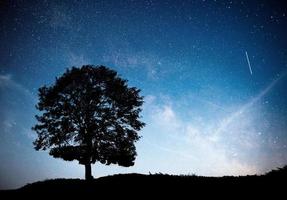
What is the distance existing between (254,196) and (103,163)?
1849cm

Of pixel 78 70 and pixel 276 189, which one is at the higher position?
pixel 78 70

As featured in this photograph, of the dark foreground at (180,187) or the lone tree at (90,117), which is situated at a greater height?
the lone tree at (90,117)

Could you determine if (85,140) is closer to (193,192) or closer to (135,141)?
(135,141)

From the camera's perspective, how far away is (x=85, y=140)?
2544cm

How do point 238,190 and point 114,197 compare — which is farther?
point 114,197

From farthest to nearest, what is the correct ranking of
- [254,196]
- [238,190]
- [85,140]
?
[85,140]
[238,190]
[254,196]

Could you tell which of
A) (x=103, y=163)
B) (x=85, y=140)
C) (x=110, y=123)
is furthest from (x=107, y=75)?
(x=103, y=163)

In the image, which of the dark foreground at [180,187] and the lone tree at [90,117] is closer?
the dark foreground at [180,187]

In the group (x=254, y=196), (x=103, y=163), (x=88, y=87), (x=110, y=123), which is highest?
(x=88, y=87)

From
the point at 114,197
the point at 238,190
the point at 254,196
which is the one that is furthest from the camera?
the point at 114,197

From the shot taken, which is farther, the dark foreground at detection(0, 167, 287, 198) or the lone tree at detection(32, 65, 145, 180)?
the lone tree at detection(32, 65, 145, 180)

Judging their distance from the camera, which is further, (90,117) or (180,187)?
(90,117)

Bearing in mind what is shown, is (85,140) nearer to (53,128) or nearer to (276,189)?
(53,128)

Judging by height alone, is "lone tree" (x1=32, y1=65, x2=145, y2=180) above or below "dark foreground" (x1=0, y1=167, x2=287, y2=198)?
above
